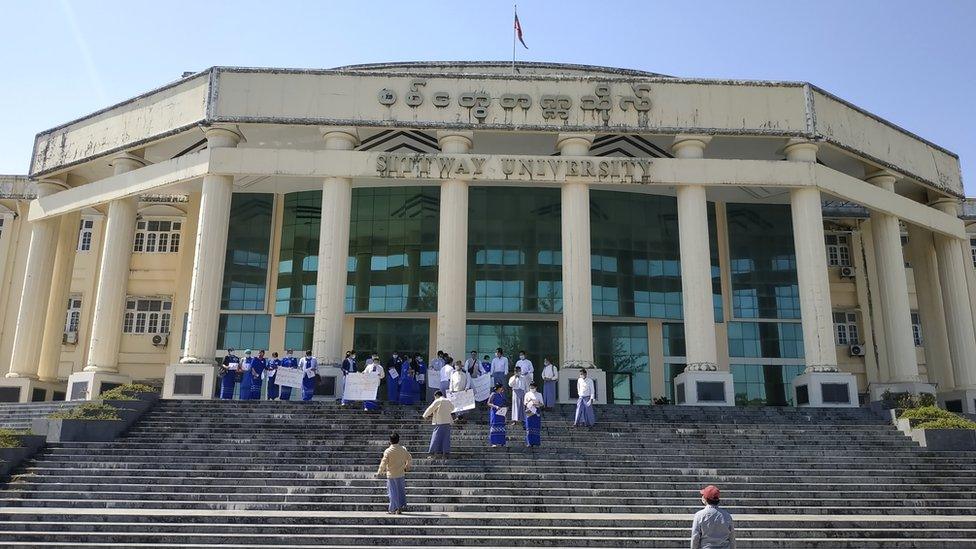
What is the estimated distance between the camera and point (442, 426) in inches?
537

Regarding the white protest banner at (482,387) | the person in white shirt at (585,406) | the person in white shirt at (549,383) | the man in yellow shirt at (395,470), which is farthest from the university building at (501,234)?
the man in yellow shirt at (395,470)

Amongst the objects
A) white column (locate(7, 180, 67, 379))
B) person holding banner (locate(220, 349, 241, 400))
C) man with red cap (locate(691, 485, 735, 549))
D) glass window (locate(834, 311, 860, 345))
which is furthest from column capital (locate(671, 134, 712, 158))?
white column (locate(7, 180, 67, 379))

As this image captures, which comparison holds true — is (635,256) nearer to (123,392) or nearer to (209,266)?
(209,266)

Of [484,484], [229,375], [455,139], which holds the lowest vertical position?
[484,484]

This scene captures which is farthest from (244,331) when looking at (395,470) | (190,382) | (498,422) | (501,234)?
(395,470)

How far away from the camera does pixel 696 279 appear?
20.7m

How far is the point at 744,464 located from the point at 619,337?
1130 centimetres

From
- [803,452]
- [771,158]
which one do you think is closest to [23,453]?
[803,452]

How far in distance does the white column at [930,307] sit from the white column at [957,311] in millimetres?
398

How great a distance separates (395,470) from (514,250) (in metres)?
14.1

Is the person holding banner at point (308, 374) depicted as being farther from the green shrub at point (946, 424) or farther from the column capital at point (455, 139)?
the green shrub at point (946, 424)

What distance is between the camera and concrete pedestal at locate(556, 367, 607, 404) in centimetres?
1941

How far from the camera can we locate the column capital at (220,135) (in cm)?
2123

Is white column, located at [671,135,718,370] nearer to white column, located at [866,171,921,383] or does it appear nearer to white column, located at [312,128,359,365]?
white column, located at [866,171,921,383]
